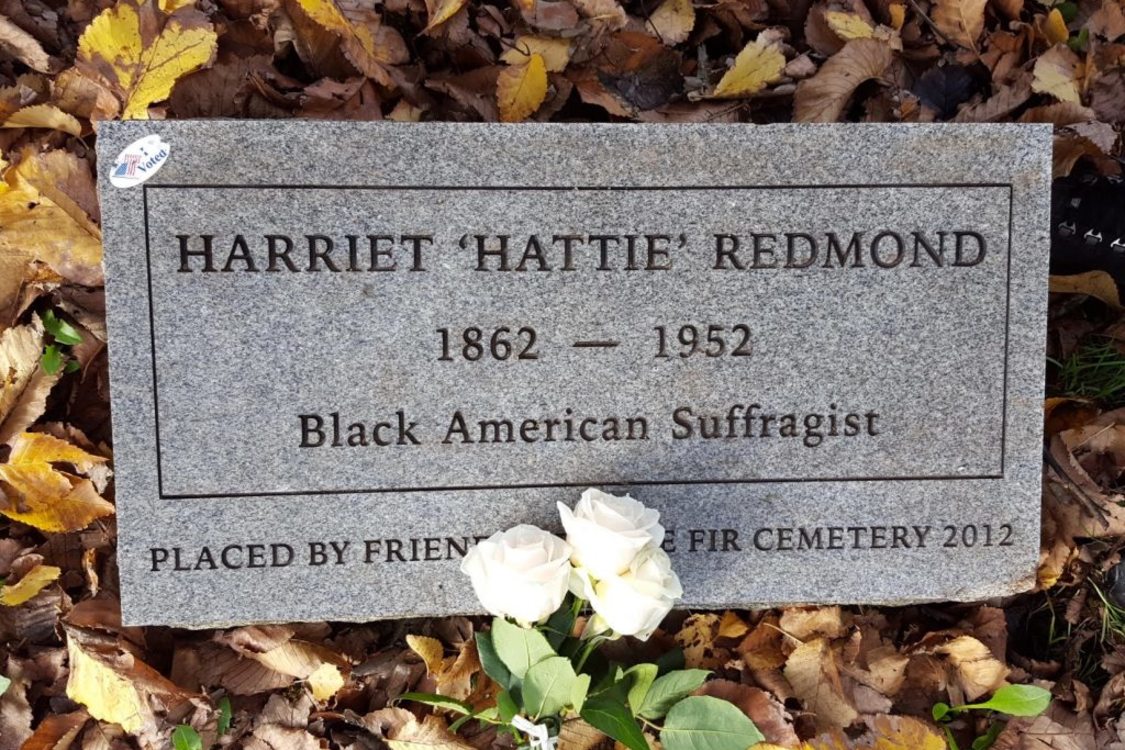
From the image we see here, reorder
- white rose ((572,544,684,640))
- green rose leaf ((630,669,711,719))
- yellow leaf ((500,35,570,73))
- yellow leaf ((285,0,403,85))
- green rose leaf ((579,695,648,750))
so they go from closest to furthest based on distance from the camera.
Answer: white rose ((572,544,684,640)), green rose leaf ((579,695,648,750)), green rose leaf ((630,669,711,719)), yellow leaf ((285,0,403,85)), yellow leaf ((500,35,570,73))

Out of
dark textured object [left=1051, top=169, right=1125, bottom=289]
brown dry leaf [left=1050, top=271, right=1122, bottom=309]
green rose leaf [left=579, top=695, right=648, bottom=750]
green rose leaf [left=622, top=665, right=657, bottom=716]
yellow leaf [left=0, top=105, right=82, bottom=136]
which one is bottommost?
green rose leaf [left=622, top=665, right=657, bottom=716]

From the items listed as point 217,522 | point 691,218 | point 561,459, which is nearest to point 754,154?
point 691,218

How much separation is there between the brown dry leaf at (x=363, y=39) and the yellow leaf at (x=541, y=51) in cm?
26

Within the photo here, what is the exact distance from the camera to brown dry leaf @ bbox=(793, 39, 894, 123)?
200 centimetres

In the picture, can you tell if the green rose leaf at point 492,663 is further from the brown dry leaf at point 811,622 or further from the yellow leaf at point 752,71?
the yellow leaf at point 752,71

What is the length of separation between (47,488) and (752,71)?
6.32ft

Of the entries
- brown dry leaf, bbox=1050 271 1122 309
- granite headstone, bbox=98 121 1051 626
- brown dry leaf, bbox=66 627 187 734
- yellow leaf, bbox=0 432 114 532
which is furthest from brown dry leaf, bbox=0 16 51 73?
brown dry leaf, bbox=1050 271 1122 309

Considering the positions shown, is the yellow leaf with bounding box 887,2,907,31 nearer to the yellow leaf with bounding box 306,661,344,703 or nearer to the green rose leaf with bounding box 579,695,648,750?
the green rose leaf with bounding box 579,695,648,750

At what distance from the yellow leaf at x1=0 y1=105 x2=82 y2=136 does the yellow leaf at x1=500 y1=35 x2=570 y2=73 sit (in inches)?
39.8

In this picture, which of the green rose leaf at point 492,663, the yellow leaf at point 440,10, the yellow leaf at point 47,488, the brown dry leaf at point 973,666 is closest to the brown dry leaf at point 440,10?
the yellow leaf at point 440,10

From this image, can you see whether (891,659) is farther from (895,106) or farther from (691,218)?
(895,106)

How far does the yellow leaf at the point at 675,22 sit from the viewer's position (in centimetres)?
204

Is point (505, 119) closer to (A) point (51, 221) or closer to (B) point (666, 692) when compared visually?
(A) point (51, 221)

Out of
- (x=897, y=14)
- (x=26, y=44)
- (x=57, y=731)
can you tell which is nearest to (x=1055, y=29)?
(x=897, y=14)
